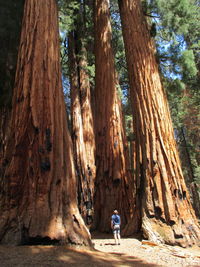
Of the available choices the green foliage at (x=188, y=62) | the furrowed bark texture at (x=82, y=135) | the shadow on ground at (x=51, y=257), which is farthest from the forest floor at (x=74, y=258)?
the green foliage at (x=188, y=62)

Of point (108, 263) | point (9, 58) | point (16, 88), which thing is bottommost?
point (108, 263)

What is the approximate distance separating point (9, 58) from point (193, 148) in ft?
56.2

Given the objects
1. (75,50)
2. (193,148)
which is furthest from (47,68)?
(193,148)

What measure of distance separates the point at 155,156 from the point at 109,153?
233 centimetres

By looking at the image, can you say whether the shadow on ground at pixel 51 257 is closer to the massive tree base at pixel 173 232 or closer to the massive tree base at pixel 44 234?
the massive tree base at pixel 44 234

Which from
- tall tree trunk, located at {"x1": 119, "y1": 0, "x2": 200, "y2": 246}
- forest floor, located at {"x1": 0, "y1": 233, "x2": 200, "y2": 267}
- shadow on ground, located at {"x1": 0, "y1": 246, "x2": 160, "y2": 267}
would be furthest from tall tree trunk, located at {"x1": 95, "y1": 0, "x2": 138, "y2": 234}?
shadow on ground, located at {"x1": 0, "y1": 246, "x2": 160, "y2": 267}

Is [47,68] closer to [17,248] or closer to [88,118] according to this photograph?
[17,248]

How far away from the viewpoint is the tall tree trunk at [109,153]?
7.91 m

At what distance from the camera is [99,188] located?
325 inches

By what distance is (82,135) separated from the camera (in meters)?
10.0

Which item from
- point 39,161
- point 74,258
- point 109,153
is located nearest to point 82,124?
point 109,153

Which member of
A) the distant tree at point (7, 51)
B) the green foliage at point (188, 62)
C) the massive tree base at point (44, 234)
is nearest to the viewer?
the massive tree base at point (44, 234)

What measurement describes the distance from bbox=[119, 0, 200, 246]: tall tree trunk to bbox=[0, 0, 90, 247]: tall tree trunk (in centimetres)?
247

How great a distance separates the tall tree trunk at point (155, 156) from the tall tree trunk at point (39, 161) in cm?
247
